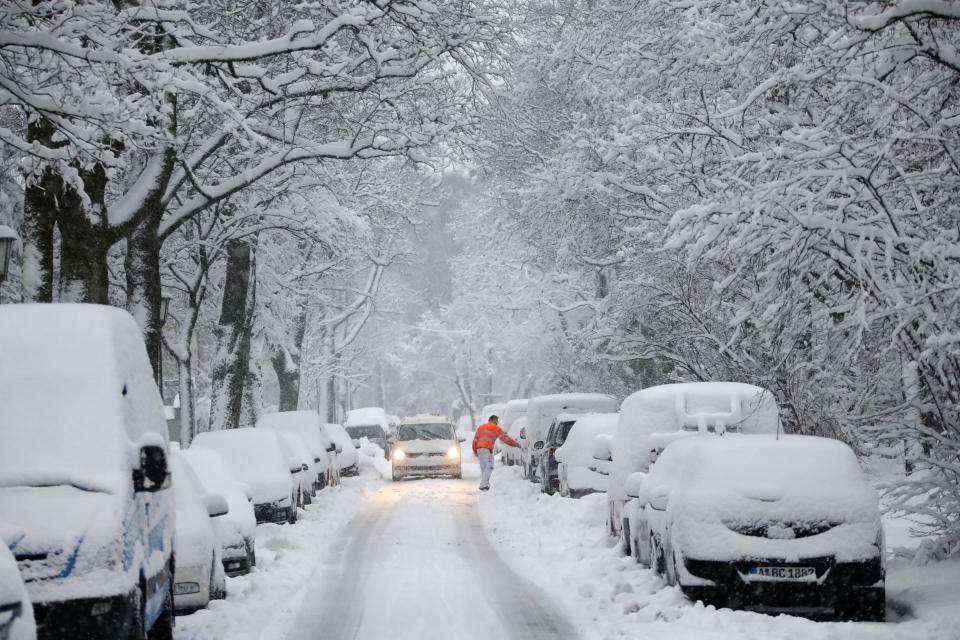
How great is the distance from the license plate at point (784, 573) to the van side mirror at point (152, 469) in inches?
200

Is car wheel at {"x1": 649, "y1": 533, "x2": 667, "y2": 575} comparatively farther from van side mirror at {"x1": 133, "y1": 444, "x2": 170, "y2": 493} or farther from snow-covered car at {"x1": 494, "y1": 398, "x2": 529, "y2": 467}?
snow-covered car at {"x1": 494, "y1": 398, "x2": 529, "y2": 467}

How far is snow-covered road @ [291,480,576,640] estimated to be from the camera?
9.56 m

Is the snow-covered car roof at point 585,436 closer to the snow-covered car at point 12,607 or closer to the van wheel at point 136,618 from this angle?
the van wheel at point 136,618

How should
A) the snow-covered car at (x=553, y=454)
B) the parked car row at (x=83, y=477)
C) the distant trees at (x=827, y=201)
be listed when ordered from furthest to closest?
the snow-covered car at (x=553, y=454) → the distant trees at (x=827, y=201) → the parked car row at (x=83, y=477)

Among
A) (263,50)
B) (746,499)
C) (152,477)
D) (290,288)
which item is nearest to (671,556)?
(746,499)

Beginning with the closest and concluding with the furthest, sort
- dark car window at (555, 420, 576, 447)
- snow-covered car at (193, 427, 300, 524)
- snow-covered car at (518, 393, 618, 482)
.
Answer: snow-covered car at (193, 427, 300, 524)
dark car window at (555, 420, 576, 447)
snow-covered car at (518, 393, 618, 482)

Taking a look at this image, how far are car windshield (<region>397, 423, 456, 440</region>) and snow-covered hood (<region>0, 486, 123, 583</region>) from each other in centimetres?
2703

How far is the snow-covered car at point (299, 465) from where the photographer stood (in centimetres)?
2058

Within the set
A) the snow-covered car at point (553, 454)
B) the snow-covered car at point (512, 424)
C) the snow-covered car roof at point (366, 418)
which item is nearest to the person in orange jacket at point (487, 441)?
the snow-covered car at point (553, 454)

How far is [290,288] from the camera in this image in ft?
100

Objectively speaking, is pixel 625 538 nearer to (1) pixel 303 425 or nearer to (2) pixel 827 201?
(2) pixel 827 201

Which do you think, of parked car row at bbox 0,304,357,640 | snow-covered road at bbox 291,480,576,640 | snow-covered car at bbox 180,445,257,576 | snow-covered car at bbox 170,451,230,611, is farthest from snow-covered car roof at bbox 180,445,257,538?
parked car row at bbox 0,304,357,640

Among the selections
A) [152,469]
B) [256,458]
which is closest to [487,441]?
[256,458]

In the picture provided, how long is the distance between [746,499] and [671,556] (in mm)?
1107
